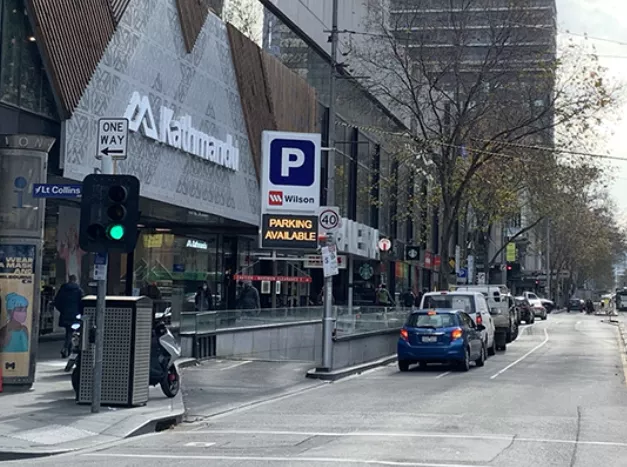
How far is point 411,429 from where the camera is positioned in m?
13.5

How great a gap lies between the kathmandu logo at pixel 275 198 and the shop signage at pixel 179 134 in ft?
14.2

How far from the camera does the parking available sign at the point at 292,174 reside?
71.8ft

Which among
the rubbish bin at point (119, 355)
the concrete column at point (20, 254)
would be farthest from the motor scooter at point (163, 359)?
the concrete column at point (20, 254)

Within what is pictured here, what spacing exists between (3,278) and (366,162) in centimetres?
3629

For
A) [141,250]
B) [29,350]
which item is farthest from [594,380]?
[141,250]

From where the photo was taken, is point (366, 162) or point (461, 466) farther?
point (366, 162)

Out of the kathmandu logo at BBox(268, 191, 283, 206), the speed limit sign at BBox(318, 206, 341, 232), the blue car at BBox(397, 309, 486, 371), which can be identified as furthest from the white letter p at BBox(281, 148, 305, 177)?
the blue car at BBox(397, 309, 486, 371)

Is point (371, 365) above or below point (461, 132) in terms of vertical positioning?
below

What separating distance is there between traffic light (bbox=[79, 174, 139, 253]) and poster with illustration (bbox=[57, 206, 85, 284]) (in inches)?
554

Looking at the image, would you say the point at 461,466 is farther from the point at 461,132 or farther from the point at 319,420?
the point at 461,132

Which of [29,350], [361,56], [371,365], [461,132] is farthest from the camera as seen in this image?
[461,132]

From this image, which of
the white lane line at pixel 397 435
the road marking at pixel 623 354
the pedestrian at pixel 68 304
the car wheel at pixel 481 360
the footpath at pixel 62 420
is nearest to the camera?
the footpath at pixel 62 420

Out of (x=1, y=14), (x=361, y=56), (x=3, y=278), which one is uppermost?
(x=361, y=56)

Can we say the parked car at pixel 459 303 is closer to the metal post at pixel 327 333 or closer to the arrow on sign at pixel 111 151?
the metal post at pixel 327 333
